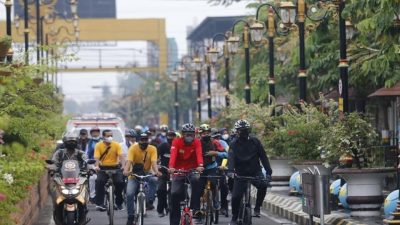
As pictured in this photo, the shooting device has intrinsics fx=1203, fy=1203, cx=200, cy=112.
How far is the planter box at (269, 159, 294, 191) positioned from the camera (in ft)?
100

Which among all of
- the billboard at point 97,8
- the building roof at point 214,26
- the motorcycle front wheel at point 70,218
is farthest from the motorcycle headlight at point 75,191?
the billboard at point 97,8

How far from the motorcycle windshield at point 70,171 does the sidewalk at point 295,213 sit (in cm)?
456

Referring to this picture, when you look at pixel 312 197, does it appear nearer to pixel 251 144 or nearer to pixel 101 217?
pixel 251 144

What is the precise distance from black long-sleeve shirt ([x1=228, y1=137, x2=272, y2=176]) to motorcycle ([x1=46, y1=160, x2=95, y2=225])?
2488 mm

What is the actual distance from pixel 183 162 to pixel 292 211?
5.23m

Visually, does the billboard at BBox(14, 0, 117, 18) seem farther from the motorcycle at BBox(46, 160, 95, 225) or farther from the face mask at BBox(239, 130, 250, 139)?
the motorcycle at BBox(46, 160, 95, 225)

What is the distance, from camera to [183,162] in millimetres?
19625

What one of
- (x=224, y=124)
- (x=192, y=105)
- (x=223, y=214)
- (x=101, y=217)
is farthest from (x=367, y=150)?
(x=192, y=105)

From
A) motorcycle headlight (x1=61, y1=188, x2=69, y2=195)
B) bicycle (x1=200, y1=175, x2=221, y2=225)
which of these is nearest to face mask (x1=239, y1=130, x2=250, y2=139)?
bicycle (x1=200, y1=175, x2=221, y2=225)

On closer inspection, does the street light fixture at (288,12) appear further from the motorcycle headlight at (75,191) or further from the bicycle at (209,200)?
the motorcycle headlight at (75,191)

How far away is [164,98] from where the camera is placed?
11462 centimetres

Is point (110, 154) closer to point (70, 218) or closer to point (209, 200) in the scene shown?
point (209, 200)

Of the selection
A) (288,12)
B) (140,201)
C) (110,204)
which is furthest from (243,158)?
(288,12)

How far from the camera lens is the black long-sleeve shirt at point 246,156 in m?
19.7
